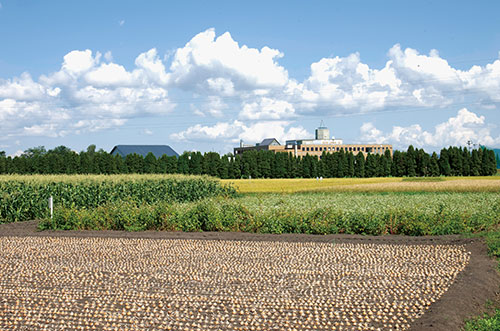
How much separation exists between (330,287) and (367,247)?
414 centimetres

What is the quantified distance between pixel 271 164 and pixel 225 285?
46506mm

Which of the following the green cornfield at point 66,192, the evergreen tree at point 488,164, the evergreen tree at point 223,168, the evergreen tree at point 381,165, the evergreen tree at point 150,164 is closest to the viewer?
the green cornfield at point 66,192

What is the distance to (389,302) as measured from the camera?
7273mm

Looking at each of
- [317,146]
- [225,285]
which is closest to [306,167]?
[225,285]

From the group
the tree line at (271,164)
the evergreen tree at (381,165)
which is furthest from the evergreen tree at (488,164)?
the evergreen tree at (381,165)

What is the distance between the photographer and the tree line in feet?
168

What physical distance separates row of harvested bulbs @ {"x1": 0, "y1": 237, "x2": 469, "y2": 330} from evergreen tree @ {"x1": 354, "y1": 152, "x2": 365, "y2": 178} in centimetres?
4331

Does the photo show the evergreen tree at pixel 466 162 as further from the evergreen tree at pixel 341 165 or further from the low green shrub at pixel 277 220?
the low green shrub at pixel 277 220

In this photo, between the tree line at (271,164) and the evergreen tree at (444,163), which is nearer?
the tree line at (271,164)

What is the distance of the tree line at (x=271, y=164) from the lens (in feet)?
168

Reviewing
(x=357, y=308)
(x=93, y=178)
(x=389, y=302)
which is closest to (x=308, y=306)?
(x=357, y=308)

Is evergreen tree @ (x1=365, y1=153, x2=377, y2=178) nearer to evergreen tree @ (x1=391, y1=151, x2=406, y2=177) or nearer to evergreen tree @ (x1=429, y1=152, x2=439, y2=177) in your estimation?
evergreen tree @ (x1=391, y1=151, x2=406, y2=177)

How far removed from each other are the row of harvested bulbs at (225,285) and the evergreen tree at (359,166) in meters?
43.3

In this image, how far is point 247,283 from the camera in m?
8.37
